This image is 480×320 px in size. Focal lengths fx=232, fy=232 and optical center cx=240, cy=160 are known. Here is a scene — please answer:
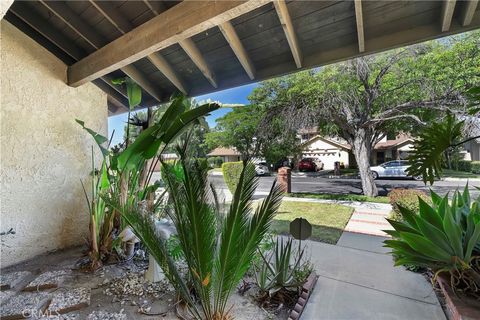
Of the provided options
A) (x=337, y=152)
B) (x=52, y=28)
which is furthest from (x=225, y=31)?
(x=337, y=152)

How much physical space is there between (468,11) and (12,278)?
540cm

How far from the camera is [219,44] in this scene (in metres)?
2.96

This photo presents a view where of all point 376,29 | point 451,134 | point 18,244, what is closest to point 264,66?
point 376,29

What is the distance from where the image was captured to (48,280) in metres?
2.58

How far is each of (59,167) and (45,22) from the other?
1.95m

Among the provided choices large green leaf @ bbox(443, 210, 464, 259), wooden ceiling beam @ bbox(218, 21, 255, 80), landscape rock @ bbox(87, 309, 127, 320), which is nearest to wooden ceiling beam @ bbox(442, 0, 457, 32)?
large green leaf @ bbox(443, 210, 464, 259)

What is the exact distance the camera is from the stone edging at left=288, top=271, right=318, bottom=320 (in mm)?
2078

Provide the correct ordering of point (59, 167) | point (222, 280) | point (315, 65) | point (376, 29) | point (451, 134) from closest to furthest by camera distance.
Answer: point (222, 280), point (451, 134), point (376, 29), point (315, 65), point (59, 167)

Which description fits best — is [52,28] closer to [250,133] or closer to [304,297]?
[304,297]

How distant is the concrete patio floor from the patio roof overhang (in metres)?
2.38

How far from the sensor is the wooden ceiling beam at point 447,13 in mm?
1985

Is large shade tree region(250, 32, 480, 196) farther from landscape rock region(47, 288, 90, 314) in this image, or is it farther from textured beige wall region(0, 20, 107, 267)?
landscape rock region(47, 288, 90, 314)

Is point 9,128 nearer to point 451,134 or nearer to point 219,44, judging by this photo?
point 219,44

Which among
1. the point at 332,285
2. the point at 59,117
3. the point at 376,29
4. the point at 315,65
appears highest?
the point at 376,29
